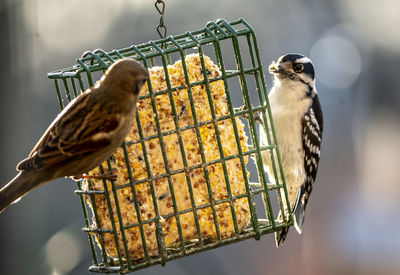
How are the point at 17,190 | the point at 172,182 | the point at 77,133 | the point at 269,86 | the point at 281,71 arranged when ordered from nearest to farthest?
the point at 77,133 < the point at 17,190 < the point at 172,182 < the point at 281,71 < the point at 269,86

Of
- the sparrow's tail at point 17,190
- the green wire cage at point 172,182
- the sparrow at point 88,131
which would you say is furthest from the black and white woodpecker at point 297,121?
the sparrow's tail at point 17,190

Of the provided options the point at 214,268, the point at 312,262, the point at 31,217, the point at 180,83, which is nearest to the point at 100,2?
the point at 31,217

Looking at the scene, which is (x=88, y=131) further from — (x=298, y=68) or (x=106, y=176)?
(x=298, y=68)

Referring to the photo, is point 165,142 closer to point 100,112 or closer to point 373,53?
point 100,112

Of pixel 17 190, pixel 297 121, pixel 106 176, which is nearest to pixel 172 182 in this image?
pixel 106 176

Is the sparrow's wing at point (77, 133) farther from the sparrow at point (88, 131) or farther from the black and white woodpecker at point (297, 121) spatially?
the black and white woodpecker at point (297, 121)
